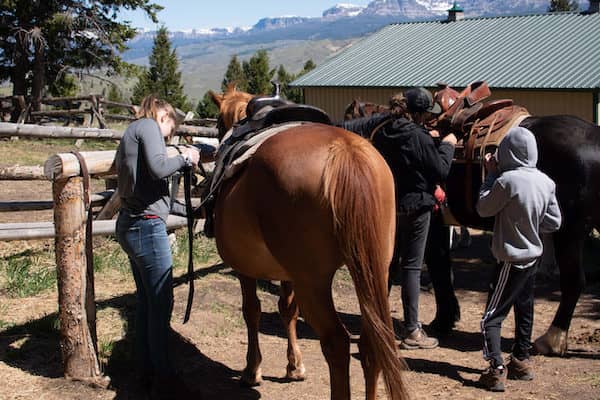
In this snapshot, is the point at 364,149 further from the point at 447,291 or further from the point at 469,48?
the point at 469,48

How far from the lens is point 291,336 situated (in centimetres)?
462

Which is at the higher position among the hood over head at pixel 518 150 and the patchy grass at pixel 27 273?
the hood over head at pixel 518 150

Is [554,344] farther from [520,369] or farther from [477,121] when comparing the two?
[477,121]

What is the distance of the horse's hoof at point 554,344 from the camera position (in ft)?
16.9

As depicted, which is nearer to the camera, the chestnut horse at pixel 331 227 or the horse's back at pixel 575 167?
the chestnut horse at pixel 331 227

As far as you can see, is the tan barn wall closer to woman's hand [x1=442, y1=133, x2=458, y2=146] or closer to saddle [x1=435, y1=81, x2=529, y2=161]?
saddle [x1=435, y1=81, x2=529, y2=161]

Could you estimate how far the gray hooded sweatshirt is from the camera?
423 centimetres

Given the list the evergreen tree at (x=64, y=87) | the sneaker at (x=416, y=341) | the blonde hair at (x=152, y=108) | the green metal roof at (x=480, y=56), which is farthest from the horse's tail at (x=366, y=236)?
the evergreen tree at (x=64, y=87)

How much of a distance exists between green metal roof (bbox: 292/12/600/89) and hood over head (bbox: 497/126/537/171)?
A: 12.1 meters

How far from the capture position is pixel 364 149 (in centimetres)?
348

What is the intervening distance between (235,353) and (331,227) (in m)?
2.24

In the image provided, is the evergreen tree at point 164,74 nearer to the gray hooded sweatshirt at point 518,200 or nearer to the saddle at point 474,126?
the saddle at point 474,126

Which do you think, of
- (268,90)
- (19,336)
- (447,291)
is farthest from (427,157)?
(268,90)

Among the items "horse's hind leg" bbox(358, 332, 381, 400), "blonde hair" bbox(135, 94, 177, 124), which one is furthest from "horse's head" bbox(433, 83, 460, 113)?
"horse's hind leg" bbox(358, 332, 381, 400)
